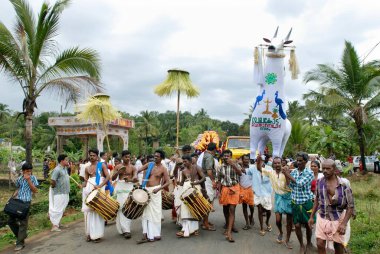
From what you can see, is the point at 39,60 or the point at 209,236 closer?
the point at 209,236

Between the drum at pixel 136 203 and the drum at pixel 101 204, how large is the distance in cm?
27

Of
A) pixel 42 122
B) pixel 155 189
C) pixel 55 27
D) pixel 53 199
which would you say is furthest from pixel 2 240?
pixel 42 122

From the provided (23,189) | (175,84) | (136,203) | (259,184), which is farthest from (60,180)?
(175,84)

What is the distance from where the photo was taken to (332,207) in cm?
476

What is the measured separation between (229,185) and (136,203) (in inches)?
69.0

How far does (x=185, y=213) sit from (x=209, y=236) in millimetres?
645

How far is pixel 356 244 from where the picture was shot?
6.70 metres

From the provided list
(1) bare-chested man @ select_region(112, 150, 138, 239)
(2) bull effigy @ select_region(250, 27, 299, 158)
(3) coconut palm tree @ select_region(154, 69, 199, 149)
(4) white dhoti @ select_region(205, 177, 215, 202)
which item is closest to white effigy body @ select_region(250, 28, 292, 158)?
(2) bull effigy @ select_region(250, 27, 299, 158)

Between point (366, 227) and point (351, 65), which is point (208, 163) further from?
point (351, 65)

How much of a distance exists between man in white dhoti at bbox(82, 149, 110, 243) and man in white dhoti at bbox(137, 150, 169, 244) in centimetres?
80

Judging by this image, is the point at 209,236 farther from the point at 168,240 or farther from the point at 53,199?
the point at 53,199

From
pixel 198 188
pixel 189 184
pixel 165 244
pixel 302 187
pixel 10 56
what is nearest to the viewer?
pixel 302 187

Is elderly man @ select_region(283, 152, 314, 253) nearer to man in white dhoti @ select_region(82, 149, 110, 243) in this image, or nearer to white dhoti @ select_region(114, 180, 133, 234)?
white dhoti @ select_region(114, 180, 133, 234)

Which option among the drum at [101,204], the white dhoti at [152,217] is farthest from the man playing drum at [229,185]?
the drum at [101,204]
